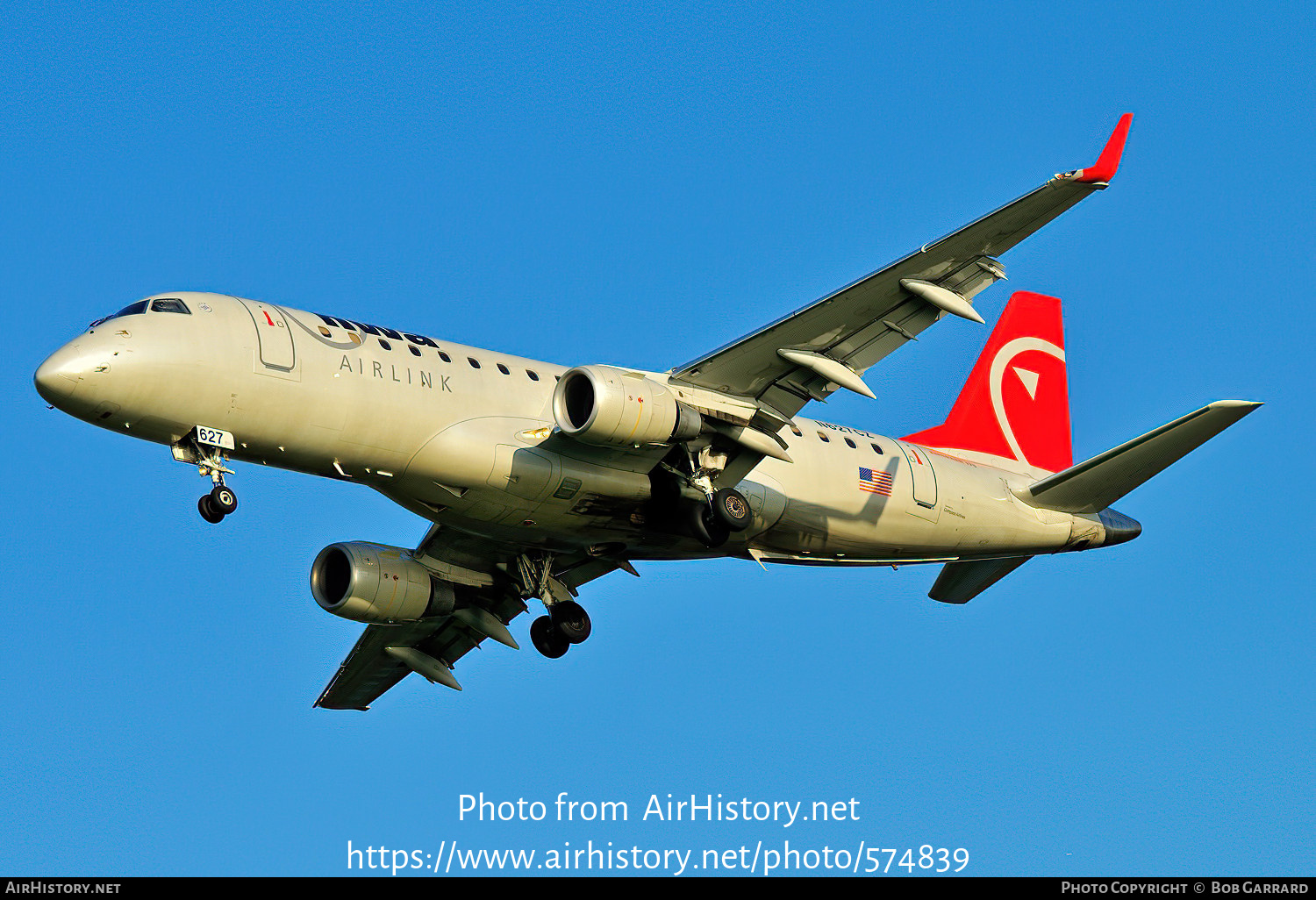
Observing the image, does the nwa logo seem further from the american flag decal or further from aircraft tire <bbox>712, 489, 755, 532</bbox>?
the american flag decal

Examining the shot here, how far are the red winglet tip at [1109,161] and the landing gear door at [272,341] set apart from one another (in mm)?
13508

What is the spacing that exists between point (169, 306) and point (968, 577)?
18698 mm

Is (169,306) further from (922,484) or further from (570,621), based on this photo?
(922,484)

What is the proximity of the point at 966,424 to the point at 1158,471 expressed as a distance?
4.95m

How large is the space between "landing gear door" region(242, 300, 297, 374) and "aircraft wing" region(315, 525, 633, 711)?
23.6 feet

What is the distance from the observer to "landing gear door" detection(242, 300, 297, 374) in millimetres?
27688

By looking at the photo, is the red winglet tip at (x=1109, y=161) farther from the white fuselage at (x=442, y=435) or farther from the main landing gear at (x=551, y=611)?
the main landing gear at (x=551, y=611)

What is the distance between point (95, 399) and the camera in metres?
26.5

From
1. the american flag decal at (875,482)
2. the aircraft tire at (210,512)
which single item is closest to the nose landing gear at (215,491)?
the aircraft tire at (210,512)

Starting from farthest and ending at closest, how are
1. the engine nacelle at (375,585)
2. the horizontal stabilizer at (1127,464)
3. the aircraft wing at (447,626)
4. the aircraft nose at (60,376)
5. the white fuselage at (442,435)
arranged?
the aircraft wing at (447,626) → the engine nacelle at (375,585) → the horizontal stabilizer at (1127,464) → the white fuselage at (442,435) → the aircraft nose at (60,376)

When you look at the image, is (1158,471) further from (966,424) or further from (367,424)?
(367,424)

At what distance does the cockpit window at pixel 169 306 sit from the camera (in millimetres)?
27578

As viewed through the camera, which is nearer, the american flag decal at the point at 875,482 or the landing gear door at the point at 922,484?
the american flag decal at the point at 875,482

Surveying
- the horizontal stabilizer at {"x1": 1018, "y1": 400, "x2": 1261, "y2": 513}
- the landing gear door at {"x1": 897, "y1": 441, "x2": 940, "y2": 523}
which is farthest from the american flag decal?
the horizontal stabilizer at {"x1": 1018, "y1": 400, "x2": 1261, "y2": 513}
